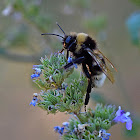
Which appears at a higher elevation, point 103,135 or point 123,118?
point 123,118

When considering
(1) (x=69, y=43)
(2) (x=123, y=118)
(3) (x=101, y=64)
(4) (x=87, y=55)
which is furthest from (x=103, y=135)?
(1) (x=69, y=43)

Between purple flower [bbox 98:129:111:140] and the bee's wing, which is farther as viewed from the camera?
the bee's wing

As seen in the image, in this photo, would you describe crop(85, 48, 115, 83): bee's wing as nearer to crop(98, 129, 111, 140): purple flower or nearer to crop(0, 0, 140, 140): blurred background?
crop(98, 129, 111, 140): purple flower

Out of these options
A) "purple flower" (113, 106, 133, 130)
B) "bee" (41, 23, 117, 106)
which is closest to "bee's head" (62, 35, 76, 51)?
"bee" (41, 23, 117, 106)

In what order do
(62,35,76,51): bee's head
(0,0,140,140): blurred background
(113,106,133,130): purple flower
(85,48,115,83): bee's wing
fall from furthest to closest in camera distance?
(0,0,140,140): blurred background → (62,35,76,51): bee's head → (85,48,115,83): bee's wing → (113,106,133,130): purple flower

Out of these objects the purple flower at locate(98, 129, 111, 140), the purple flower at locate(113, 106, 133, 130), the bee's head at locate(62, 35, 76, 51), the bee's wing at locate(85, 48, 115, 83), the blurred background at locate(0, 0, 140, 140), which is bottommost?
the purple flower at locate(98, 129, 111, 140)

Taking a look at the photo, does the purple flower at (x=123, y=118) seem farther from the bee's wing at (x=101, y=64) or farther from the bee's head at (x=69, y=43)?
the bee's head at (x=69, y=43)

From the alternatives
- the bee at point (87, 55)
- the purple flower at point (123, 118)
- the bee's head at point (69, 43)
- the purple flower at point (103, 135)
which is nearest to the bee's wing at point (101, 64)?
the bee at point (87, 55)

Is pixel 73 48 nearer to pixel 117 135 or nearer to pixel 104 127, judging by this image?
pixel 104 127

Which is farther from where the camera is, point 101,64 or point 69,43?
point 69,43

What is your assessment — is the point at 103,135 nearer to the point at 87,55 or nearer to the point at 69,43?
the point at 87,55
